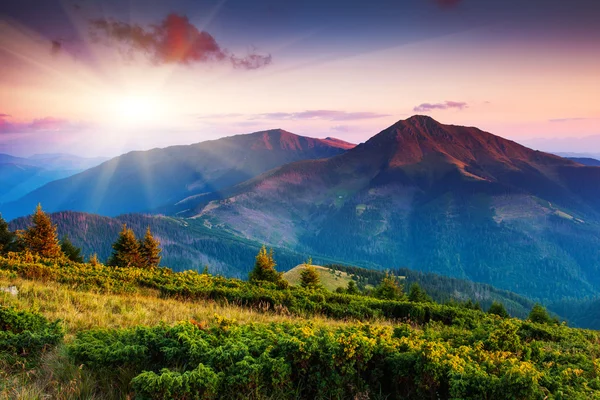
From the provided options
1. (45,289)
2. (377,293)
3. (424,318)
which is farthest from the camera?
(377,293)

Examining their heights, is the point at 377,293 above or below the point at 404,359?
below

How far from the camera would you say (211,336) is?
7.30 metres

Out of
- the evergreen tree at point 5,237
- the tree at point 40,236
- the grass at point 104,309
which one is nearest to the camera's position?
the grass at point 104,309

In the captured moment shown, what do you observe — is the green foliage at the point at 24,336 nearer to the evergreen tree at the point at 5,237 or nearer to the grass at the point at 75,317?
the grass at the point at 75,317

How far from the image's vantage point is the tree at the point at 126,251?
46688 mm

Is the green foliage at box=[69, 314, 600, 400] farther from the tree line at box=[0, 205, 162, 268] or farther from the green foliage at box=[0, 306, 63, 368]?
the tree line at box=[0, 205, 162, 268]

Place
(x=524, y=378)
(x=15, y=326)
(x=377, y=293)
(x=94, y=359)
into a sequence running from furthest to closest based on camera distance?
(x=377, y=293), (x=15, y=326), (x=94, y=359), (x=524, y=378)

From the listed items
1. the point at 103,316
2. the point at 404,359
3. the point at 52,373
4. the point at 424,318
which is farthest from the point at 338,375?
the point at 424,318

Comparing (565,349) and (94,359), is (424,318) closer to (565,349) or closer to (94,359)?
(565,349)

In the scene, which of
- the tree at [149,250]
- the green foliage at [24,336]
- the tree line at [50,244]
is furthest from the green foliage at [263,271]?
the green foliage at [24,336]

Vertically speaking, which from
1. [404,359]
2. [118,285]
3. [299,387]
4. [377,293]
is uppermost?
[404,359]

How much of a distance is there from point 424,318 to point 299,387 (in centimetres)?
1271

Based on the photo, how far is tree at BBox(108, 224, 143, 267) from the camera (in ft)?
153

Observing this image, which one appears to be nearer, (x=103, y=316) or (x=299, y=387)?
(x=299, y=387)
